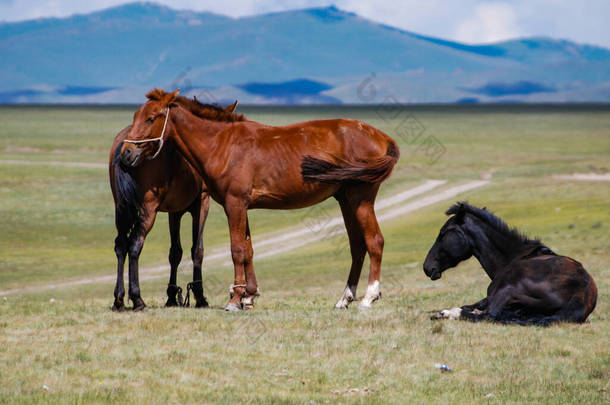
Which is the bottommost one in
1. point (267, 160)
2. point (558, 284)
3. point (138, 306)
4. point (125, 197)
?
point (138, 306)

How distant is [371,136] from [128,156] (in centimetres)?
353

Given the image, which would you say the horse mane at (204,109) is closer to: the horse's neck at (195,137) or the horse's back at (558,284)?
the horse's neck at (195,137)

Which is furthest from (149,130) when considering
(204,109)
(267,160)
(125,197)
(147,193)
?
(267,160)

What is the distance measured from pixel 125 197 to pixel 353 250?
3.55m

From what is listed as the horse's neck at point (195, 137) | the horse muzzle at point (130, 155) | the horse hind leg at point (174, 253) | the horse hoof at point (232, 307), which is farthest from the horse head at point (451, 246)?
the horse muzzle at point (130, 155)

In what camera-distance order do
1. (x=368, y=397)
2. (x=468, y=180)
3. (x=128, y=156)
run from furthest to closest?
1. (x=468, y=180)
2. (x=128, y=156)
3. (x=368, y=397)

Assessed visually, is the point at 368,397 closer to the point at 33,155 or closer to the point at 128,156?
the point at 128,156

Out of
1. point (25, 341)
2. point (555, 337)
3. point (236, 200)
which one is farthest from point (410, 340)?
point (25, 341)

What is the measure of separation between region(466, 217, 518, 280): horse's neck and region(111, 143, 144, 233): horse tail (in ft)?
16.2

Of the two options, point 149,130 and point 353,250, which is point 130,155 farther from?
point 353,250

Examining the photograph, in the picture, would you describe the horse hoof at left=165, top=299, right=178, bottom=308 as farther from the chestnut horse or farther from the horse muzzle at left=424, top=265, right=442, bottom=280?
the horse muzzle at left=424, top=265, right=442, bottom=280

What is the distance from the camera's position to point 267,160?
11.6 meters

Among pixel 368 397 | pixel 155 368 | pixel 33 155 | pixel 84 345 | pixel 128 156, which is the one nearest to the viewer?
pixel 368 397

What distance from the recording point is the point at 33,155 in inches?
2719
